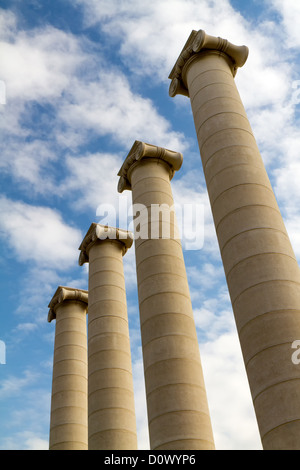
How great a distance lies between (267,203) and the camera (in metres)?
30.8

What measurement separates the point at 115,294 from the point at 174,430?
25518 millimetres

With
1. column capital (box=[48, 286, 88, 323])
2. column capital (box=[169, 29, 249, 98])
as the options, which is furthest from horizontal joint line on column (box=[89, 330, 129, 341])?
column capital (box=[169, 29, 249, 98])

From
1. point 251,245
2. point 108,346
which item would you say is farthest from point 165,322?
point 108,346

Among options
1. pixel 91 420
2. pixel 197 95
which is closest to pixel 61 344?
pixel 91 420

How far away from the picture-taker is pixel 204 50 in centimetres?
4106

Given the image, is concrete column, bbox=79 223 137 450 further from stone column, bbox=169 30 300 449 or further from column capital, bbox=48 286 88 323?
stone column, bbox=169 30 300 449

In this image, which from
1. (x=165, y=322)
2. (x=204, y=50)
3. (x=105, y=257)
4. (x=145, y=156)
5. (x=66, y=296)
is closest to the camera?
(x=165, y=322)

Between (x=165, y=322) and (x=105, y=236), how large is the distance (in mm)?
25187

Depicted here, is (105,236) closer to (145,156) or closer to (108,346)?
(145,156)

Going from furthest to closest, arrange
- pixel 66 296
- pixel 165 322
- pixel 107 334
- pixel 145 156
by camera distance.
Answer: pixel 66 296 < pixel 107 334 < pixel 145 156 < pixel 165 322

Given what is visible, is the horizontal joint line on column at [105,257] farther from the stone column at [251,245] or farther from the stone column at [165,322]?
the stone column at [251,245]

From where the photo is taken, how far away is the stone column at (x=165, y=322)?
34.1 meters

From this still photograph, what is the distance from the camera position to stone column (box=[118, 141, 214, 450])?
34.1m
